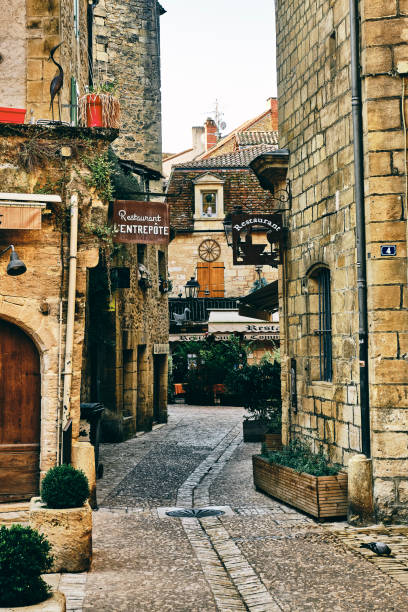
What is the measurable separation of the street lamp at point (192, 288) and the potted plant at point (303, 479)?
19.4 m

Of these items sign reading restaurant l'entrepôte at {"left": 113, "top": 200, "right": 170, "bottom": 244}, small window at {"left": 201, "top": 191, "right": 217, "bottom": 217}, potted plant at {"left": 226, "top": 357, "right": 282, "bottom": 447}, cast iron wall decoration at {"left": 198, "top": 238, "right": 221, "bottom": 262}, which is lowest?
potted plant at {"left": 226, "top": 357, "right": 282, "bottom": 447}

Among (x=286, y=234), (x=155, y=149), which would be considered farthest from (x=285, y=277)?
(x=155, y=149)

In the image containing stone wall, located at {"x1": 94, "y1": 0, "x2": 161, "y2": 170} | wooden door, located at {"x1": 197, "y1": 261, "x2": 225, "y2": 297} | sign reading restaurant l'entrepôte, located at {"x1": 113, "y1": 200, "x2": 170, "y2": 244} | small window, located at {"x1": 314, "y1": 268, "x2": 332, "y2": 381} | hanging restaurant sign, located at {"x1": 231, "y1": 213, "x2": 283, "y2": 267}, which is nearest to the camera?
sign reading restaurant l'entrepôte, located at {"x1": 113, "y1": 200, "x2": 170, "y2": 244}

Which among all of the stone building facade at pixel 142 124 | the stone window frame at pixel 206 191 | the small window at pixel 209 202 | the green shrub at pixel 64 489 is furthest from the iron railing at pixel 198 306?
the green shrub at pixel 64 489

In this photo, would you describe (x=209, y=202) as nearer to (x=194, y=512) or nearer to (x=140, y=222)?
(x=140, y=222)

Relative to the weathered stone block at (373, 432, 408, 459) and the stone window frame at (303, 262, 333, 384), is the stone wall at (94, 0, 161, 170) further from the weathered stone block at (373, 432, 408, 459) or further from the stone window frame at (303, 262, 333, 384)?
the weathered stone block at (373, 432, 408, 459)

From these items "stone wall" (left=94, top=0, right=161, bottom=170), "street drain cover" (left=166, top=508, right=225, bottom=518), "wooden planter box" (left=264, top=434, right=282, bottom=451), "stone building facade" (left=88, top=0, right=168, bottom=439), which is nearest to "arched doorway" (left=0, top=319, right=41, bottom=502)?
"street drain cover" (left=166, top=508, right=225, bottom=518)

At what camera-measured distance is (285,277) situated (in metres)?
11.8

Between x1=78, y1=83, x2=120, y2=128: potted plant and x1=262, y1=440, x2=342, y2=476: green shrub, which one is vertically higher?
x1=78, y1=83, x2=120, y2=128: potted plant

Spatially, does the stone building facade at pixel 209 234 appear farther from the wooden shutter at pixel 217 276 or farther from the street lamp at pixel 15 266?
the street lamp at pixel 15 266

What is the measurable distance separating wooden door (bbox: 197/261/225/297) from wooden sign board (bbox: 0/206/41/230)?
23.4m

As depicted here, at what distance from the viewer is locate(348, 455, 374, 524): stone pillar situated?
26.9ft

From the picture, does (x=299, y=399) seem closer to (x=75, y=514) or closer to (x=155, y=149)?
(x=75, y=514)

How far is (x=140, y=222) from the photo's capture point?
396 inches
